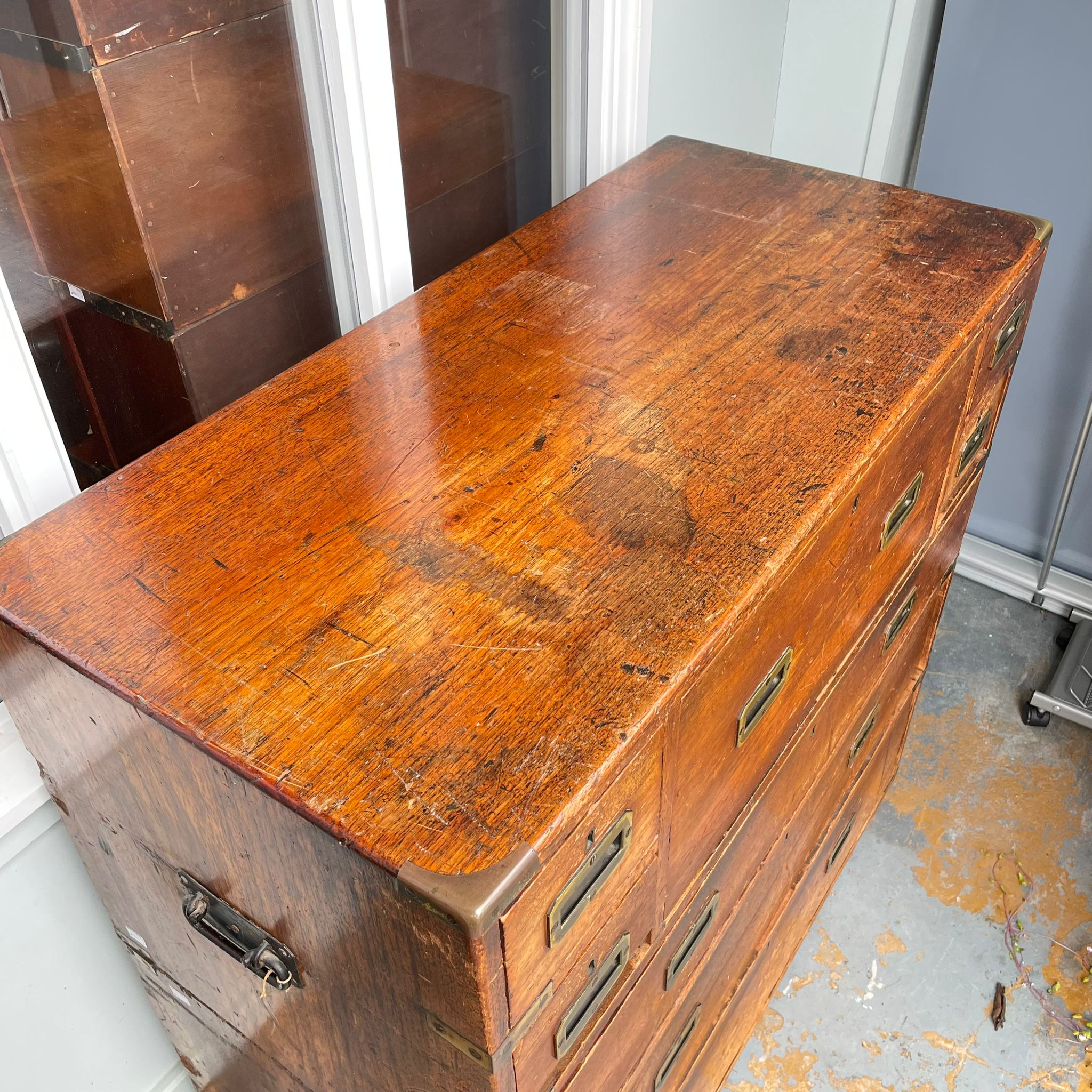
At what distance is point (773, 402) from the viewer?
99 cm

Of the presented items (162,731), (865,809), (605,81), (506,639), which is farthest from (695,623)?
(865,809)

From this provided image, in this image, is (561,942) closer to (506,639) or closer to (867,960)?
(506,639)

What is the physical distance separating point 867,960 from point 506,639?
1.33 metres

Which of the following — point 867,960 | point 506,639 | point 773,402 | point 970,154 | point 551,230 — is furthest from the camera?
point 970,154

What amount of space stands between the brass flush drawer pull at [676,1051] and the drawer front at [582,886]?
0.44 metres

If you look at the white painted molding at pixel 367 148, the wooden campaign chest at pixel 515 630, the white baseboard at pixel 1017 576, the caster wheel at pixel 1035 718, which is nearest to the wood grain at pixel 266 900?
the wooden campaign chest at pixel 515 630

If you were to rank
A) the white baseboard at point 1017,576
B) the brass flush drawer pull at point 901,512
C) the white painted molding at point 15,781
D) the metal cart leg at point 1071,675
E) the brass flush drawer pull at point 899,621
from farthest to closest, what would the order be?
the white baseboard at point 1017,576, the metal cart leg at point 1071,675, the brass flush drawer pull at point 899,621, the brass flush drawer pull at point 901,512, the white painted molding at point 15,781

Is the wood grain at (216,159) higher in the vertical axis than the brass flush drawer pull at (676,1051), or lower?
higher

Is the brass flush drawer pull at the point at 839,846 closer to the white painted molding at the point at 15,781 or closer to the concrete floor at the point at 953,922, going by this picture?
the concrete floor at the point at 953,922

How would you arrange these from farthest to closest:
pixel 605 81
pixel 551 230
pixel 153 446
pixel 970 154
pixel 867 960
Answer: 1. pixel 970 154
2. pixel 867 960
3. pixel 605 81
4. pixel 551 230
5. pixel 153 446

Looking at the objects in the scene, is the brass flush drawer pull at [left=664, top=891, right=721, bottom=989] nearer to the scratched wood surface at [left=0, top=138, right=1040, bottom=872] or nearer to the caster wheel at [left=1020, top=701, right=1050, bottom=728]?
the scratched wood surface at [left=0, top=138, right=1040, bottom=872]

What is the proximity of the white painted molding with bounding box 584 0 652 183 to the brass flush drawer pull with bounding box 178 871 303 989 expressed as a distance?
1117mm

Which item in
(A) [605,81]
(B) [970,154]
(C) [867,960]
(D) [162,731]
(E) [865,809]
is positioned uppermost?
(A) [605,81]

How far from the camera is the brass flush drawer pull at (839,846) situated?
165 centimetres
